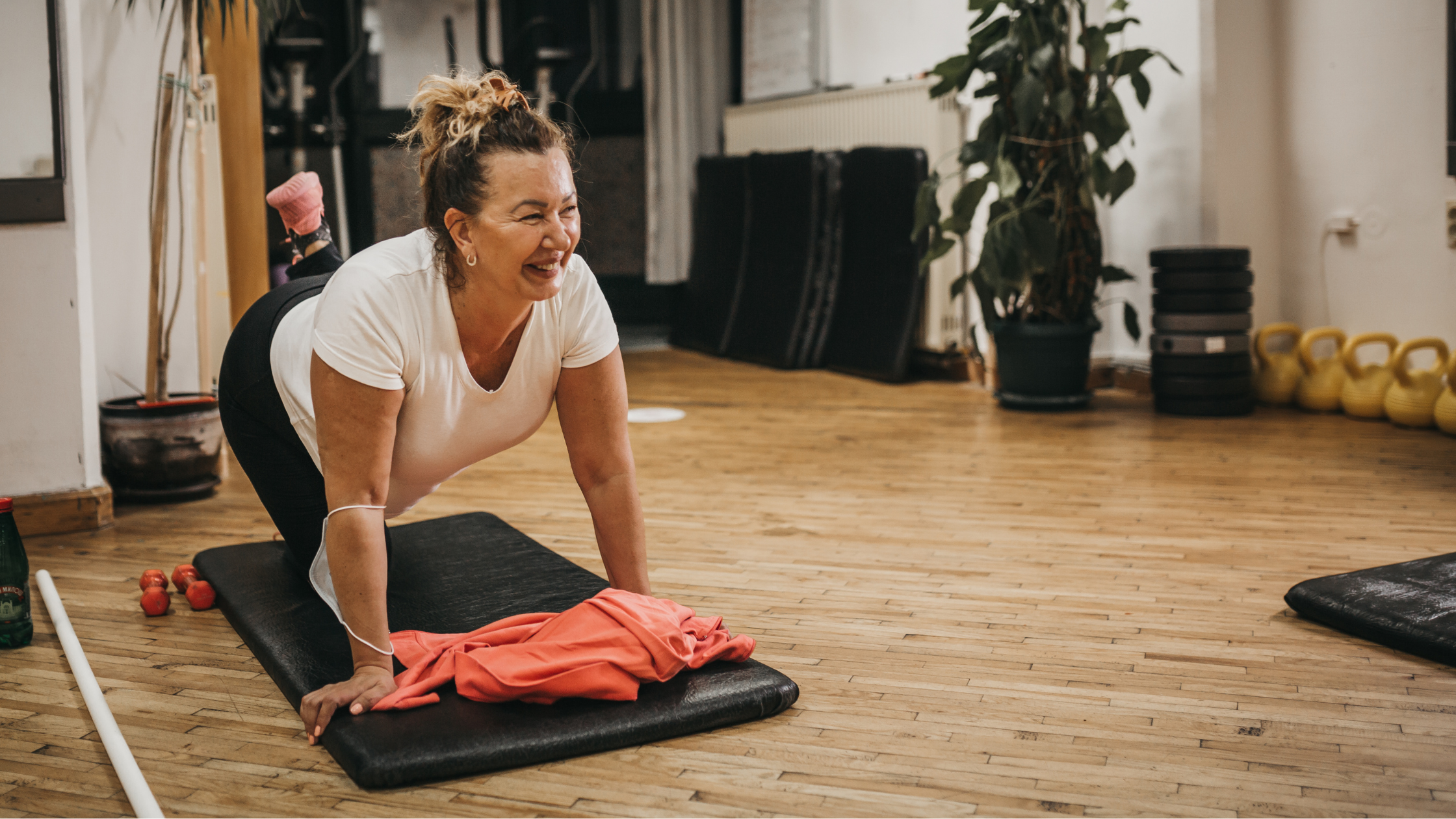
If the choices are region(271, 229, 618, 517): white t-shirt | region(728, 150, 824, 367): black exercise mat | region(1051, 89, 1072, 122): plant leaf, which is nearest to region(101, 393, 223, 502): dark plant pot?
region(271, 229, 618, 517): white t-shirt

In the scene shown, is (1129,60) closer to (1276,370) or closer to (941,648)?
(1276,370)

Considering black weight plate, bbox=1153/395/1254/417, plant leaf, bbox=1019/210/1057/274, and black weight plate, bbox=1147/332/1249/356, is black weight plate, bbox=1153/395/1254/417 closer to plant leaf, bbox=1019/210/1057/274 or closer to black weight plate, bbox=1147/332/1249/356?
black weight plate, bbox=1147/332/1249/356

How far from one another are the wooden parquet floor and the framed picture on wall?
2.62 ft

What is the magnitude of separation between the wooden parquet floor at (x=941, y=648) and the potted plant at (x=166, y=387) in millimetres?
104

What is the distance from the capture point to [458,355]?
180cm

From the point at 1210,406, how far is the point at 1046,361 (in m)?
0.59

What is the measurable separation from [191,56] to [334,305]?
1904 millimetres

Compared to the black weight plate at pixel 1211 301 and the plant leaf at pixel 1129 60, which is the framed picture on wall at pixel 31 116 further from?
the black weight plate at pixel 1211 301

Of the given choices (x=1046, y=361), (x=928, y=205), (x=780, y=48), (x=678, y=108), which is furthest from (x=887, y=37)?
(x=1046, y=361)

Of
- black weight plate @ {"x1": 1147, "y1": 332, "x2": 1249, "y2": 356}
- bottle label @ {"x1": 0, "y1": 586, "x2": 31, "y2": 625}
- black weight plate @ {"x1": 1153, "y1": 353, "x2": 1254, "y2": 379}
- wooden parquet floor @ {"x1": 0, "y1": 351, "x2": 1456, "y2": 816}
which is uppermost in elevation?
black weight plate @ {"x1": 1147, "y1": 332, "x2": 1249, "y2": 356}

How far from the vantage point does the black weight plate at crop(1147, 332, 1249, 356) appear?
437cm

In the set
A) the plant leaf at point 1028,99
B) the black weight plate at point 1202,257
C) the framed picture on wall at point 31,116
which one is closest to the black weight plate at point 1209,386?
the black weight plate at point 1202,257

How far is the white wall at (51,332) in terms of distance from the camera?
9.45 ft

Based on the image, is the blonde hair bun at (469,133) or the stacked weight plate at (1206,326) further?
the stacked weight plate at (1206,326)
